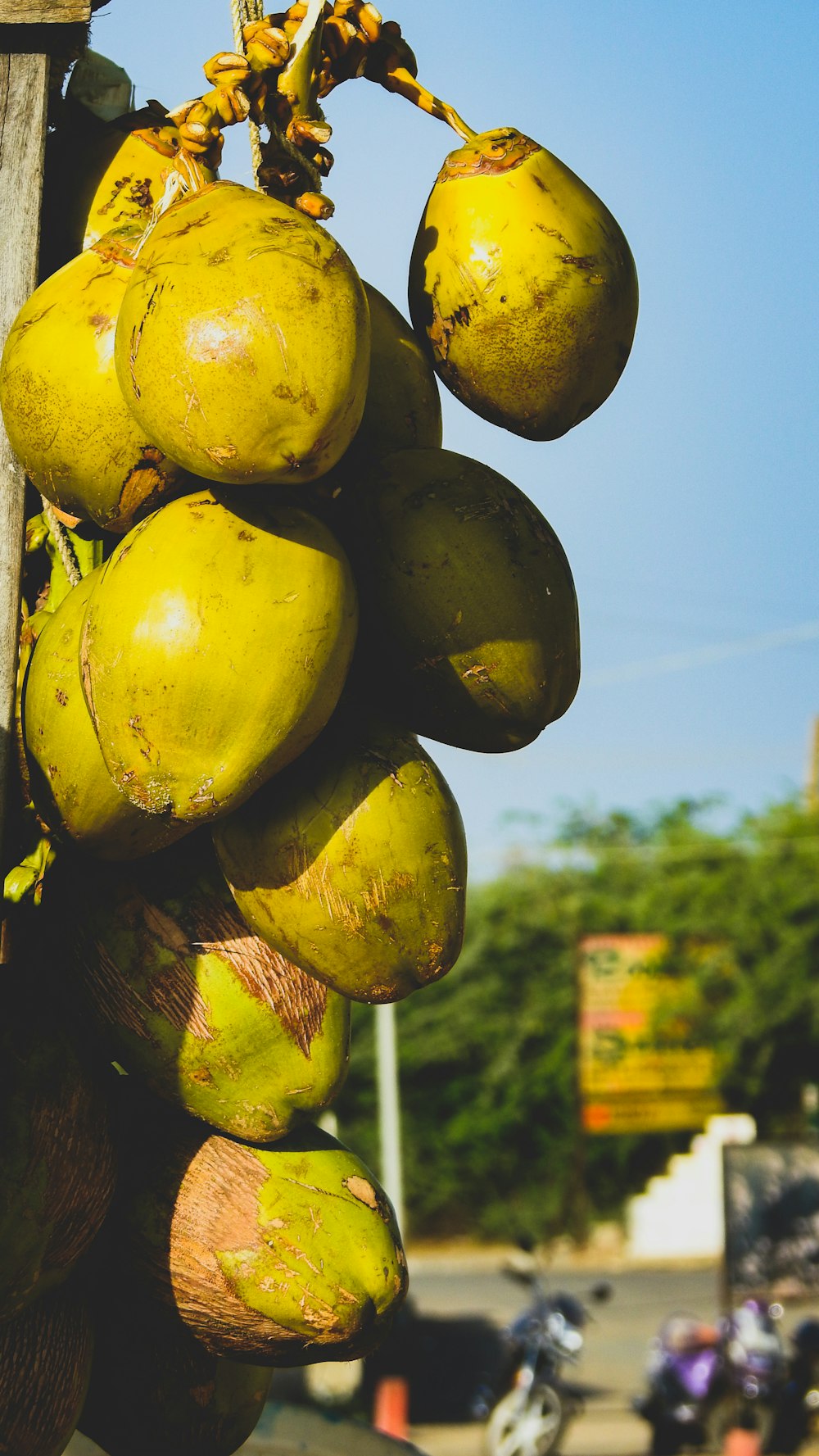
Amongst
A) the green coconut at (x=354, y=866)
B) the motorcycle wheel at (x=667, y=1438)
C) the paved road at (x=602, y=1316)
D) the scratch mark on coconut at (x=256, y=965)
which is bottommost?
the paved road at (x=602, y=1316)

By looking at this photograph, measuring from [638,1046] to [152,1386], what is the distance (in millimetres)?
19333

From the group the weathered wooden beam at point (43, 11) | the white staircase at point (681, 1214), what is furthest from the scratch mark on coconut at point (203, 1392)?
the white staircase at point (681, 1214)

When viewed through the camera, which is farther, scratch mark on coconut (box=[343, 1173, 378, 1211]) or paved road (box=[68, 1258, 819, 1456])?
paved road (box=[68, 1258, 819, 1456])

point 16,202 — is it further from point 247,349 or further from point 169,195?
point 247,349

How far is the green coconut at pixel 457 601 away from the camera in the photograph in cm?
145

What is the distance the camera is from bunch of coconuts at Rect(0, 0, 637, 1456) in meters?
1.28

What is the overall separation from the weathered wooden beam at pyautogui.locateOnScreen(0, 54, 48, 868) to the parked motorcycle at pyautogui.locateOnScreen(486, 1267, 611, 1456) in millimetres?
9525

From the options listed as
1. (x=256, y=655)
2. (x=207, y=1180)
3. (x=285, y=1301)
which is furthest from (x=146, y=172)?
(x=285, y=1301)

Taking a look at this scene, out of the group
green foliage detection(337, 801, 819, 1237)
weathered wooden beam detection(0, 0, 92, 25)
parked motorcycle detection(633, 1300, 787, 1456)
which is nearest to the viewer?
weathered wooden beam detection(0, 0, 92, 25)

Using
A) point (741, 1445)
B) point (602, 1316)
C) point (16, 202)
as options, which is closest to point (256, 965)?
point (16, 202)

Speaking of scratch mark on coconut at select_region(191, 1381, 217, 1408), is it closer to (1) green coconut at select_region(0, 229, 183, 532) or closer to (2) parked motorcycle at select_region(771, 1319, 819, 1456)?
(1) green coconut at select_region(0, 229, 183, 532)

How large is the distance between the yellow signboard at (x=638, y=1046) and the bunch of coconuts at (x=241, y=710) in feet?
58.9

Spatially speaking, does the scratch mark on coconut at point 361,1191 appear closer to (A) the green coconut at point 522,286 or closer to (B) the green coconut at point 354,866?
(B) the green coconut at point 354,866

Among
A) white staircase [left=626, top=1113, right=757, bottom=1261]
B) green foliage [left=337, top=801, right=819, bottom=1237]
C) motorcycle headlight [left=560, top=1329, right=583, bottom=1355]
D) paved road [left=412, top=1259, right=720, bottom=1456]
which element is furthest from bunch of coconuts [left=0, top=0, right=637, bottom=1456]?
white staircase [left=626, top=1113, right=757, bottom=1261]
